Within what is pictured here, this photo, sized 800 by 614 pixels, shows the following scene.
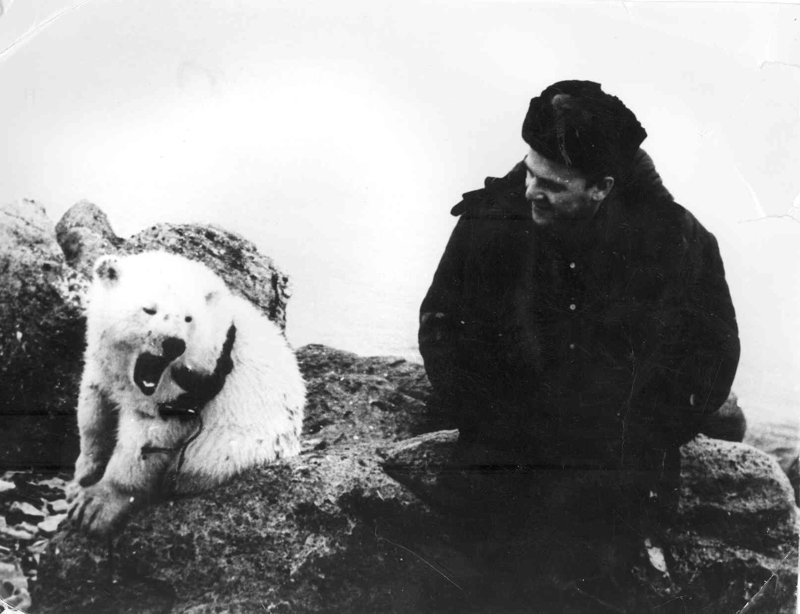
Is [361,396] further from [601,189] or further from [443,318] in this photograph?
[601,189]

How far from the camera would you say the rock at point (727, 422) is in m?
2.73

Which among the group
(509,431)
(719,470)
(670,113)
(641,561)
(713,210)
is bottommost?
(641,561)

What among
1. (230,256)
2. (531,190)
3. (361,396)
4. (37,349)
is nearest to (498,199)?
(531,190)

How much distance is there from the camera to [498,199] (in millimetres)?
2680

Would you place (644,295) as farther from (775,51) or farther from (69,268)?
(69,268)

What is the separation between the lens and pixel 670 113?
2.74 m

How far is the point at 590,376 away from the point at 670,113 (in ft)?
3.37

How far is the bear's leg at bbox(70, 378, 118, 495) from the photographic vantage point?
2529 mm

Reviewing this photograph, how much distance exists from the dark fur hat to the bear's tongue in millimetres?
1502

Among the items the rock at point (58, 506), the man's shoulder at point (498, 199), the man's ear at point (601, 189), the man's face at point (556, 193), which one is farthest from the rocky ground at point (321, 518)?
the man's ear at point (601, 189)

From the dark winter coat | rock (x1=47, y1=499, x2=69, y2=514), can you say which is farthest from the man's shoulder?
rock (x1=47, y1=499, x2=69, y2=514)

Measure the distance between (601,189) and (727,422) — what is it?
3.24 feet

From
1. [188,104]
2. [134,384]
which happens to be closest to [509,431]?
[134,384]

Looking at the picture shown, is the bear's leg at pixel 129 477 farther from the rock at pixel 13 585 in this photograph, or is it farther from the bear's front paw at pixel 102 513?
the rock at pixel 13 585
